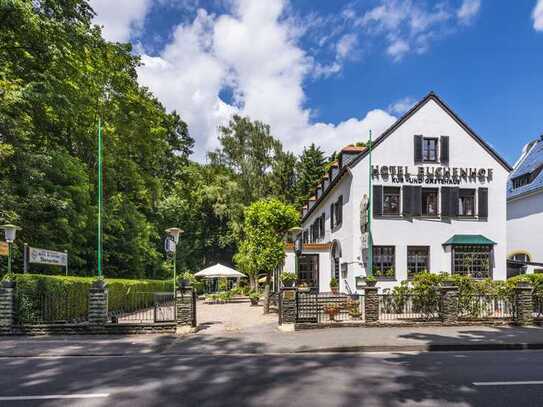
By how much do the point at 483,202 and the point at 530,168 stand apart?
1286cm

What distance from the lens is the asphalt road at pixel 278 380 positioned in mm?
6391

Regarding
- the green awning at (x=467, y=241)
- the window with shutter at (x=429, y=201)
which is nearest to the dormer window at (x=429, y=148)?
the window with shutter at (x=429, y=201)

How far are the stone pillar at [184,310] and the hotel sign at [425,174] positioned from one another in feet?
38.7

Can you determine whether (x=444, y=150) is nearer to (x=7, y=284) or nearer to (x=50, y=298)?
(x=50, y=298)

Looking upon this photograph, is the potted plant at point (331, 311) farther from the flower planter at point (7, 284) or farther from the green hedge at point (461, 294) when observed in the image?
the flower planter at point (7, 284)

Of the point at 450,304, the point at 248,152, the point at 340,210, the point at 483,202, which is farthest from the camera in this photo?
the point at 248,152

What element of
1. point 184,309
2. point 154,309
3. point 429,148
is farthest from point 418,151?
point 154,309

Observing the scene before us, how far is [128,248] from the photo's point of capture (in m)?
27.2

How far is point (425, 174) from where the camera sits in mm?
21641

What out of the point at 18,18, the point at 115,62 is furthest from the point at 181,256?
the point at 18,18

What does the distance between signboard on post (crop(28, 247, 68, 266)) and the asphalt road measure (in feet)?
15.7

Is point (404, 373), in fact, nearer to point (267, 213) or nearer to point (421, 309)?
point (421, 309)

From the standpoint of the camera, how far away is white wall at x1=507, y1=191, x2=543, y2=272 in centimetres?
2853

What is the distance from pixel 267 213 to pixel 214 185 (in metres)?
24.8
